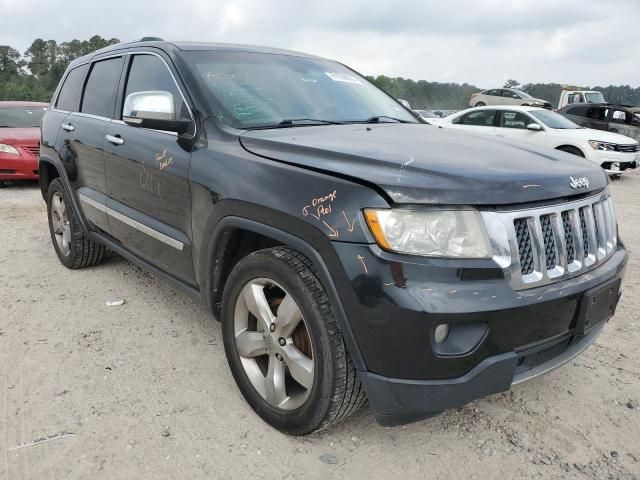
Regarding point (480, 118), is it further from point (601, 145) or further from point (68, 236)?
point (68, 236)

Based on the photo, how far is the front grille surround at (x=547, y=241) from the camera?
187 centimetres

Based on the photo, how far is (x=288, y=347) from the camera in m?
2.26

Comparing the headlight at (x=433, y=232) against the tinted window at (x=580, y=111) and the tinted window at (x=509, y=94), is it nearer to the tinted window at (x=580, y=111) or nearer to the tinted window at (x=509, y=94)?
the tinted window at (x=580, y=111)

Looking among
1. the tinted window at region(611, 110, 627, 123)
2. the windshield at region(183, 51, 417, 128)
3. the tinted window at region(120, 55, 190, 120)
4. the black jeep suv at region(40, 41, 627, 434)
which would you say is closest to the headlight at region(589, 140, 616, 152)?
the tinted window at region(611, 110, 627, 123)

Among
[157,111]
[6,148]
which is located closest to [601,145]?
[157,111]

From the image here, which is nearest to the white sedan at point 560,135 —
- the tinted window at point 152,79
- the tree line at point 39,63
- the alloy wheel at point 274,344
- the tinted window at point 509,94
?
the tinted window at point 152,79

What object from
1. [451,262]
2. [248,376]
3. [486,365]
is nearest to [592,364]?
[486,365]

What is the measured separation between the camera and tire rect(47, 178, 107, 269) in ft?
14.3

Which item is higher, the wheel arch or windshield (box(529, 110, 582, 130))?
windshield (box(529, 110, 582, 130))

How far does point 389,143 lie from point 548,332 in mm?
1022

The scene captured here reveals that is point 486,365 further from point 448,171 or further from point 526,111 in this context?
point 526,111

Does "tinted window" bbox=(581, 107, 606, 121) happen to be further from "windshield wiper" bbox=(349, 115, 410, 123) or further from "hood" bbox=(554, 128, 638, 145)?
"windshield wiper" bbox=(349, 115, 410, 123)

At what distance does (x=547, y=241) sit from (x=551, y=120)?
1032 centimetres

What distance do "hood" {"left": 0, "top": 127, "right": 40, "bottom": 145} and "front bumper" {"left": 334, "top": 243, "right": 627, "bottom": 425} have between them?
8.58m
